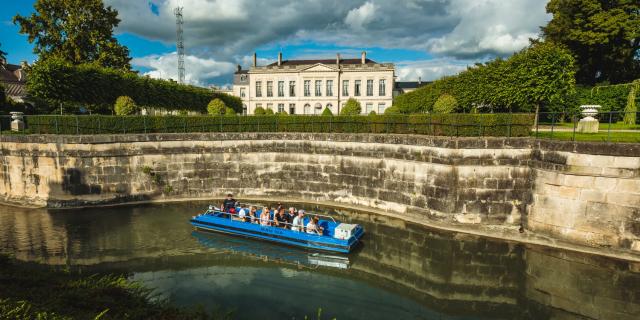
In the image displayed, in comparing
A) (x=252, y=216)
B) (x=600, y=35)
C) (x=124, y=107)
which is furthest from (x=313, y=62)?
(x=252, y=216)

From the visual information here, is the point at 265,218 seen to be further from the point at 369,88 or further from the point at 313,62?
the point at 313,62

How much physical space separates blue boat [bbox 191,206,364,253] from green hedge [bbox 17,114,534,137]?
7.24m

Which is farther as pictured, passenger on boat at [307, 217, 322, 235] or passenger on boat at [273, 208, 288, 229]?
passenger on boat at [273, 208, 288, 229]

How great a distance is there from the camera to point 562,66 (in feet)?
62.7

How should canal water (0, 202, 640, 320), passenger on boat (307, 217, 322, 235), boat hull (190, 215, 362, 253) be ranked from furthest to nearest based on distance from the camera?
passenger on boat (307, 217, 322, 235) → boat hull (190, 215, 362, 253) → canal water (0, 202, 640, 320)

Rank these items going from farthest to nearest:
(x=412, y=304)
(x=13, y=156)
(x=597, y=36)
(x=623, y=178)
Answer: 1. (x=597, y=36)
2. (x=13, y=156)
3. (x=623, y=178)
4. (x=412, y=304)

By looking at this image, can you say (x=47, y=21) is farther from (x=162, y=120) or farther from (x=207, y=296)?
(x=207, y=296)

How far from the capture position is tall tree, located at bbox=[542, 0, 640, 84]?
98.8 ft

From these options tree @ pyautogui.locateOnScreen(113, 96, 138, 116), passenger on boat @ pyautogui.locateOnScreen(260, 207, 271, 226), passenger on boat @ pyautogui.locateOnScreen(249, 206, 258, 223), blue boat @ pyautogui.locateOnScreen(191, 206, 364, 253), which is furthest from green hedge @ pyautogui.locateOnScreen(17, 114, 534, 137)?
passenger on boat @ pyautogui.locateOnScreen(260, 207, 271, 226)

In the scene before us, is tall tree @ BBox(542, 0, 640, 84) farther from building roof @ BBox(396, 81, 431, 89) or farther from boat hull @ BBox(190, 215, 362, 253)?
building roof @ BBox(396, 81, 431, 89)

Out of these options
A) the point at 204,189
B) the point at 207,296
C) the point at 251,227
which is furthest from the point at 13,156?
the point at 207,296

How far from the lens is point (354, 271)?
13.2 m

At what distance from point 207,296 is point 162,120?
47.0 ft

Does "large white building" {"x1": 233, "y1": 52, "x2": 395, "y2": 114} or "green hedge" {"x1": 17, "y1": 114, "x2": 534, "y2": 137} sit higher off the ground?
"large white building" {"x1": 233, "y1": 52, "x2": 395, "y2": 114}
